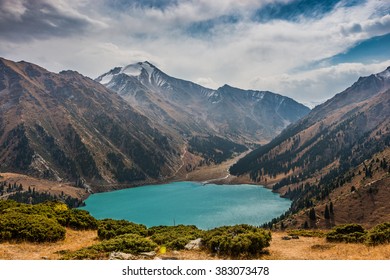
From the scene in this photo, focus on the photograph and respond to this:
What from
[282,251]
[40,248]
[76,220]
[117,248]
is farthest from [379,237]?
[76,220]

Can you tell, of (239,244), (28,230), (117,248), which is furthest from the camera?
(28,230)

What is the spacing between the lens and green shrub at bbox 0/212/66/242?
91.6 feet

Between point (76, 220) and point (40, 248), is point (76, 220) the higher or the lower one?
the higher one

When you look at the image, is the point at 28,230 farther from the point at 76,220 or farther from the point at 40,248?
the point at 76,220

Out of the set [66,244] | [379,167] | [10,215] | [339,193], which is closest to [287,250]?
[66,244]

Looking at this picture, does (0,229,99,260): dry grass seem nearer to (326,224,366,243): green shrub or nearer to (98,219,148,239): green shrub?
(98,219,148,239): green shrub

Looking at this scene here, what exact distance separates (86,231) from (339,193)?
14858 cm

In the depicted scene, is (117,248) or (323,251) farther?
(323,251)

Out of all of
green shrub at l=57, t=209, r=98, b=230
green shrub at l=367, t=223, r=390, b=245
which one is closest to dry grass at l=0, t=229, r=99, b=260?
green shrub at l=57, t=209, r=98, b=230

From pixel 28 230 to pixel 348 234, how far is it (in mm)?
29387

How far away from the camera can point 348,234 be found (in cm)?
2948

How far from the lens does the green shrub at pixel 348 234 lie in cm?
2824

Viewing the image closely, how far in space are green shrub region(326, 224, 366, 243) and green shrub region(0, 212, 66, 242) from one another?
26.0m

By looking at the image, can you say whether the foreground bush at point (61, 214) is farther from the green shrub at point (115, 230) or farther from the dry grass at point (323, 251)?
the dry grass at point (323, 251)
